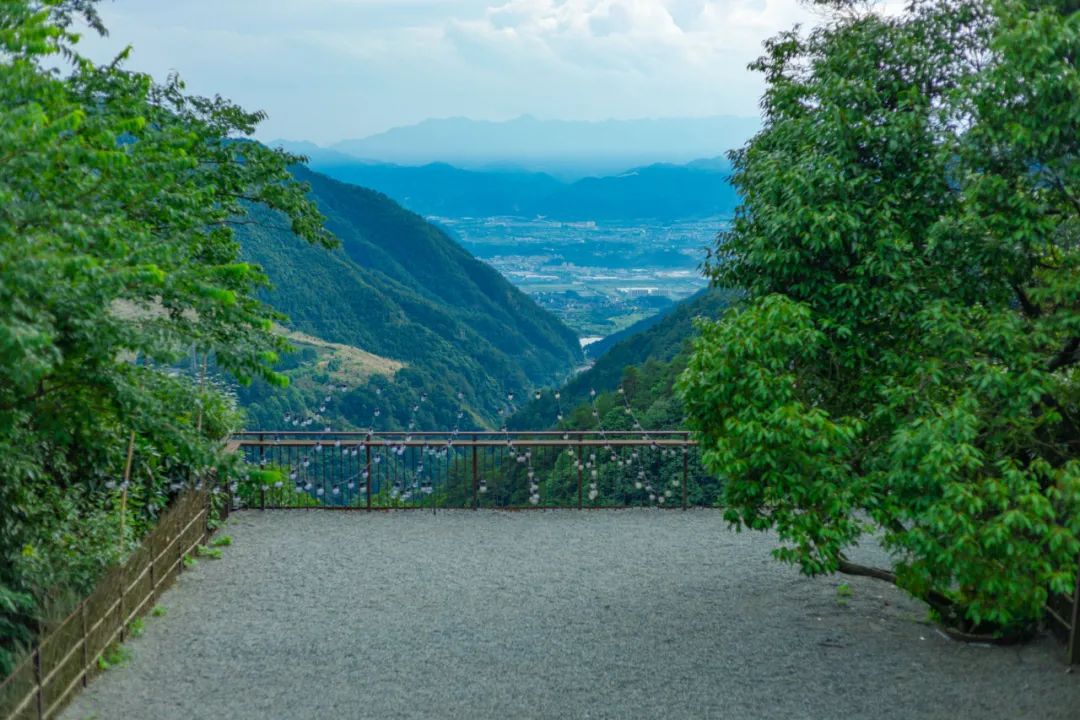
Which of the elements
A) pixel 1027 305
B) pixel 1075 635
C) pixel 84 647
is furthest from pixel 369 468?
pixel 1075 635

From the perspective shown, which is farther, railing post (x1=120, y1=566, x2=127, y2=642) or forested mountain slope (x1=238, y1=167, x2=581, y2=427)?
forested mountain slope (x1=238, y1=167, x2=581, y2=427)

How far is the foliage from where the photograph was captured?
6938 mm

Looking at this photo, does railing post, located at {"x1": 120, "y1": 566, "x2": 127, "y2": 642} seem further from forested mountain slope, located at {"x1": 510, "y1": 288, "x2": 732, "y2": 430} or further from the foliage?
forested mountain slope, located at {"x1": 510, "y1": 288, "x2": 732, "y2": 430}

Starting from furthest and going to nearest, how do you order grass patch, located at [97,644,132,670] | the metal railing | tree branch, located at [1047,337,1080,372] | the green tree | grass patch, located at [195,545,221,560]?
the metal railing < grass patch, located at [195,545,221,560] < grass patch, located at [97,644,132,670] < tree branch, located at [1047,337,1080,372] < the green tree

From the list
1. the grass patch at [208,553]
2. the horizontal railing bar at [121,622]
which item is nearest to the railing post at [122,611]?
the horizontal railing bar at [121,622]

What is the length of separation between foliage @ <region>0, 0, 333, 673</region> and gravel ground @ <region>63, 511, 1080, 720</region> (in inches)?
48.8

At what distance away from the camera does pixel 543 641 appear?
32.8ft

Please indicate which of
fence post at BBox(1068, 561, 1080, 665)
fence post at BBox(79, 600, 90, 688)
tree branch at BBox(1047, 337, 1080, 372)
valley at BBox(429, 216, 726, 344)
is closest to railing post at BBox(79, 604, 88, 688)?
fence post at BBox(79, 600, 90, 688)

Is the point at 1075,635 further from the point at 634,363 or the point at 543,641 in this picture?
the point at 634,363

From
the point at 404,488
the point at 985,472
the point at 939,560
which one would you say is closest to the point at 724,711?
the point at 939,560

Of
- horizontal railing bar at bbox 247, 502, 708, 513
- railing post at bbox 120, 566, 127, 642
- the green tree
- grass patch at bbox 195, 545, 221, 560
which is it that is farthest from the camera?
horizontal railing bar at bbox 247, 502, 708, 513

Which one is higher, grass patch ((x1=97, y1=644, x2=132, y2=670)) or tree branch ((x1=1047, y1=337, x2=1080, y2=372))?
tree branch ((x1=1047, y1=337, x2=1080, y2=372))

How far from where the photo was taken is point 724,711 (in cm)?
852

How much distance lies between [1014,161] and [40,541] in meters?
9.49
